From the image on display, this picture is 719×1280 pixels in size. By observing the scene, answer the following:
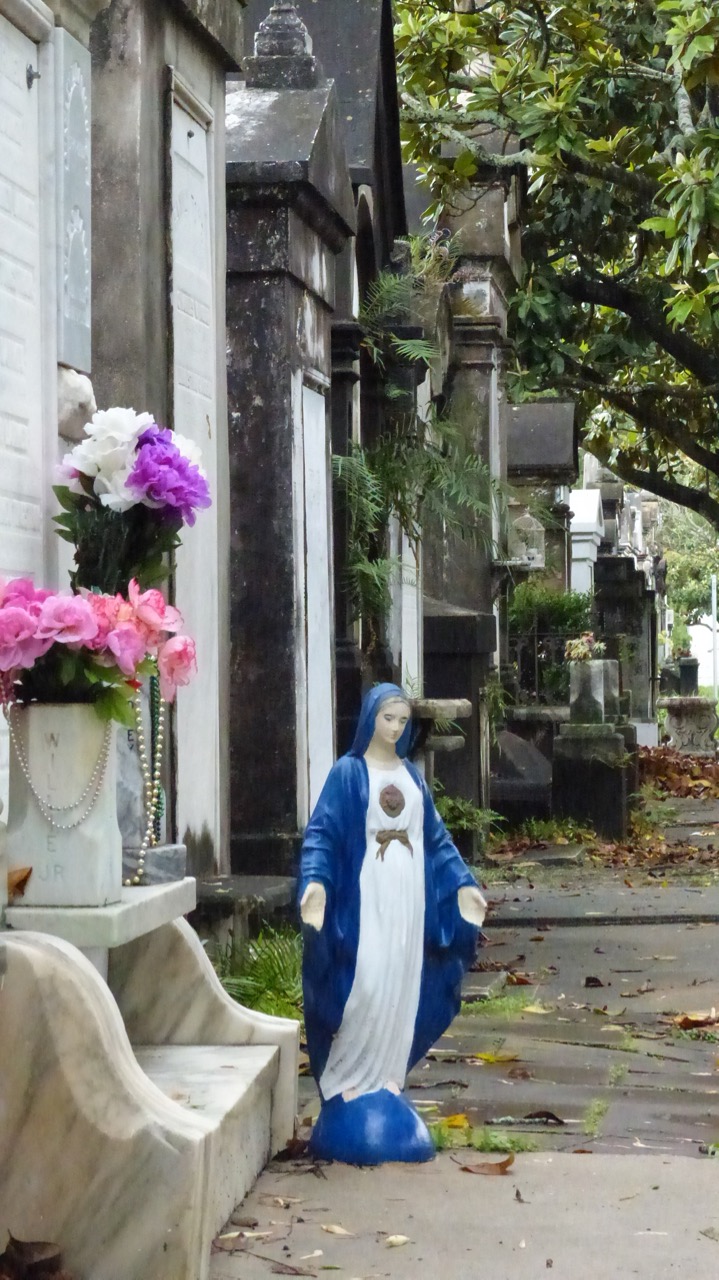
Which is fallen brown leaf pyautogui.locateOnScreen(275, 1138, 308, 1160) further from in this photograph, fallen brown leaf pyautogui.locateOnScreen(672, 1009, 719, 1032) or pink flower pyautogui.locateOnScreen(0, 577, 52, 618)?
fallen brown leaf pyautogui.locateOnScreen(672, 1009, 719, 1032)

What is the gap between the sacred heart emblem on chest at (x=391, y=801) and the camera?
17.5 feet

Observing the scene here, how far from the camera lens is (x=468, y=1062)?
662cm

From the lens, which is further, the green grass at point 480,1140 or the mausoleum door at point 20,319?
the green grass at point 480,1140

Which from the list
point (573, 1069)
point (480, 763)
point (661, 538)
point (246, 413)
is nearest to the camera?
point (573, 1069)

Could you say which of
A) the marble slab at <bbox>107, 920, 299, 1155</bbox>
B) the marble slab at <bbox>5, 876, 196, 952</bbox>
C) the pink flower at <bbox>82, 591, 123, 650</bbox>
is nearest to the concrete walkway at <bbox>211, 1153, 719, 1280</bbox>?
the marble slab at <bbox>107, 920, 299, 1155</bbox>

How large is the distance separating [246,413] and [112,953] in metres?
3.35

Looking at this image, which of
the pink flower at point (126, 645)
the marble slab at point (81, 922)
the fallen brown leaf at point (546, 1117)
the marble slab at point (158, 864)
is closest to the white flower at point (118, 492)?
the pink flower at point (126, 645)

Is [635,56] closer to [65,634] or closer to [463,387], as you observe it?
[463,387]

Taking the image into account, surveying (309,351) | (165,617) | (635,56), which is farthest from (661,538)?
Result: (165,617)

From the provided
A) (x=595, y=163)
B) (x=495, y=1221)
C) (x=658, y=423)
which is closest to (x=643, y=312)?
(x=658, y=423)

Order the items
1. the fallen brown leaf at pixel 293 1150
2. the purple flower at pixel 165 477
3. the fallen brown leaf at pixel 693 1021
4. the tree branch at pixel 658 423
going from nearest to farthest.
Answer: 1. the purple flower at pixel 165 477
2. the fallen brown leaf at pixel 293 1150
3. the fallen brown leaf at pixel 693 1021
4. the tree branch at pixel 658 423

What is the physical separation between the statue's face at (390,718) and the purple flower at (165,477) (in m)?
0.96

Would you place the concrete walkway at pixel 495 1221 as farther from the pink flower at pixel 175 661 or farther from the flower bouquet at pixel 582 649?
the flower bouquet at pixel 582 649

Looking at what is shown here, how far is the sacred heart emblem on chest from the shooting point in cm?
532
